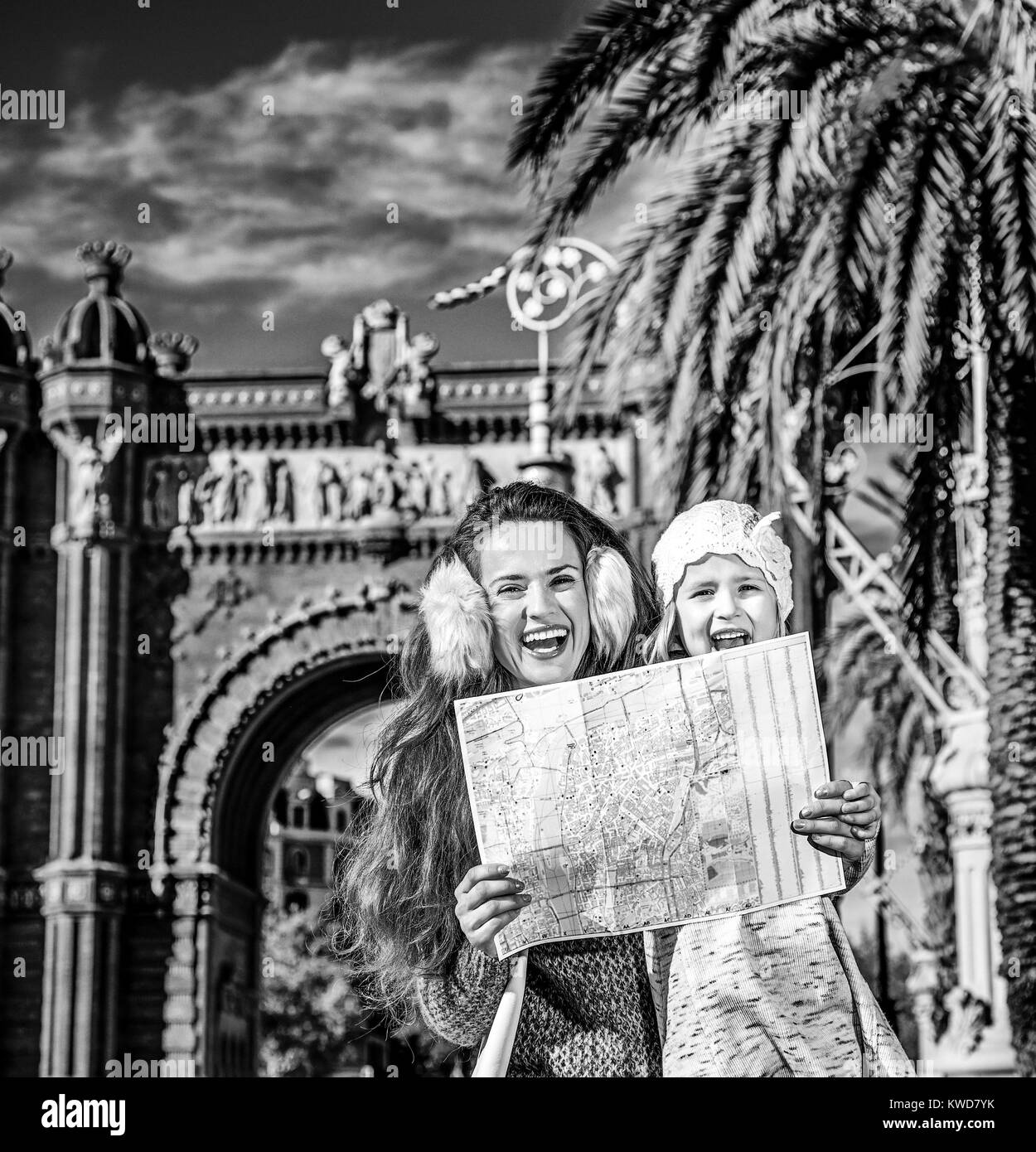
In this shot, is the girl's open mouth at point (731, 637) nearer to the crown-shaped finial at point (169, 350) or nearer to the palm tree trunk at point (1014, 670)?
the palm tree trunk at point (1014, 670)

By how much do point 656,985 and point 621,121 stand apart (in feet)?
22.0

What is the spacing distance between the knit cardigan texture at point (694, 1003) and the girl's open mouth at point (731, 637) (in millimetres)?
520

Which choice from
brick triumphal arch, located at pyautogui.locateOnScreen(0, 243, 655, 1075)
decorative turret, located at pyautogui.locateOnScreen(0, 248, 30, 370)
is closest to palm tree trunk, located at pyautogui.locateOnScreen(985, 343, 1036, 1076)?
brick triumphal arch, located at pyautogui.locateOnScreen(0, 243, 655, 1075)

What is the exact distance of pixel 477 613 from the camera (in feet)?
13.0

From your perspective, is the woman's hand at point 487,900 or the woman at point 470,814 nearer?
the woman's hand at point 487,900

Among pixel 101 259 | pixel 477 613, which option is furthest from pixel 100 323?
pixel 477 613

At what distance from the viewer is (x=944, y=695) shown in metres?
16.5

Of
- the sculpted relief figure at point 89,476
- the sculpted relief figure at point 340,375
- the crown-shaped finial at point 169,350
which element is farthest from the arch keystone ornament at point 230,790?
the crown-shaped finial at point 169,350

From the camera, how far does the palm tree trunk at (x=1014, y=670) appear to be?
28.5 ft

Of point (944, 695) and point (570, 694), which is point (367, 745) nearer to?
point (570, 694)

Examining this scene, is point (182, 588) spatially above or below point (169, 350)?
→ below

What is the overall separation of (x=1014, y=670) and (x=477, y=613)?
18.2 ft

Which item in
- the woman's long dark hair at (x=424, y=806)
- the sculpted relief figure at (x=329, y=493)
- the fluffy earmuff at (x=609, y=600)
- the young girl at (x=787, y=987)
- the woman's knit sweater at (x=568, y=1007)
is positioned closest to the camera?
the young girl at (x=787, y=987)

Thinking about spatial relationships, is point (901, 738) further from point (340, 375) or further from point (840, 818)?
point (840, 818)
